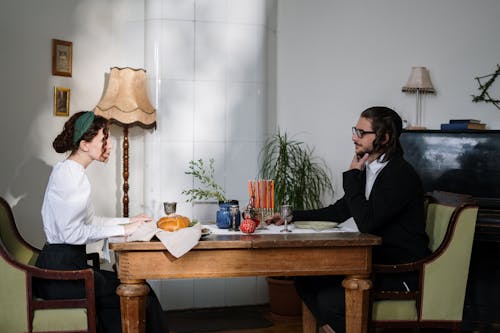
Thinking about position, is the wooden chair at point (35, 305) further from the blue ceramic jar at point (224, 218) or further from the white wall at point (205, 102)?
the white wall at point (205, 102)

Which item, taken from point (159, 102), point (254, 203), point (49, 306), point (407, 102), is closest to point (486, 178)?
point (407, 102)

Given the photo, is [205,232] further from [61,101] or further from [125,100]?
[61,101]

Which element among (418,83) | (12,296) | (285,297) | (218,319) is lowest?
(218,319)

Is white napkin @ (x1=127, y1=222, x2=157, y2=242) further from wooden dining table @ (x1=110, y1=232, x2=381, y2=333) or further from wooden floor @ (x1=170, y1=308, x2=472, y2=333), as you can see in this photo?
wooden floor @ (x1=170, y1=308, x2=472, y2=333)

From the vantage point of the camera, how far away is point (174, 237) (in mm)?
2518

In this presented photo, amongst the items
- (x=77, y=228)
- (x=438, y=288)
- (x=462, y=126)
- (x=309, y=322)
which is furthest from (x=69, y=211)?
(x=462, y=126)

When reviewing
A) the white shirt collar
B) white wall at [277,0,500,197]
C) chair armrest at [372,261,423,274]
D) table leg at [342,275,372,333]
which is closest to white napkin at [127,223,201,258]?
table leg at [342,275,372,333]

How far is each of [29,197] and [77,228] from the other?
172cm

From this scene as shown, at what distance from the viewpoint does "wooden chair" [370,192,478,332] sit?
2.76 m

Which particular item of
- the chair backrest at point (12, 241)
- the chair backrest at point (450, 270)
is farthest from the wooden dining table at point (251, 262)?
the chair backrest at point (12, 241)

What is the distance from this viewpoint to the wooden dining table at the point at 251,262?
99.1 inches

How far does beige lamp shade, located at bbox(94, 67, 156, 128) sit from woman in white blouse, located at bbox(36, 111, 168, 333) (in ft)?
4.60

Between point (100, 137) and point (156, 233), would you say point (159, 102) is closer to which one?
point (100, 137)

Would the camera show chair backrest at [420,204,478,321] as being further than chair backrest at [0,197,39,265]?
No
